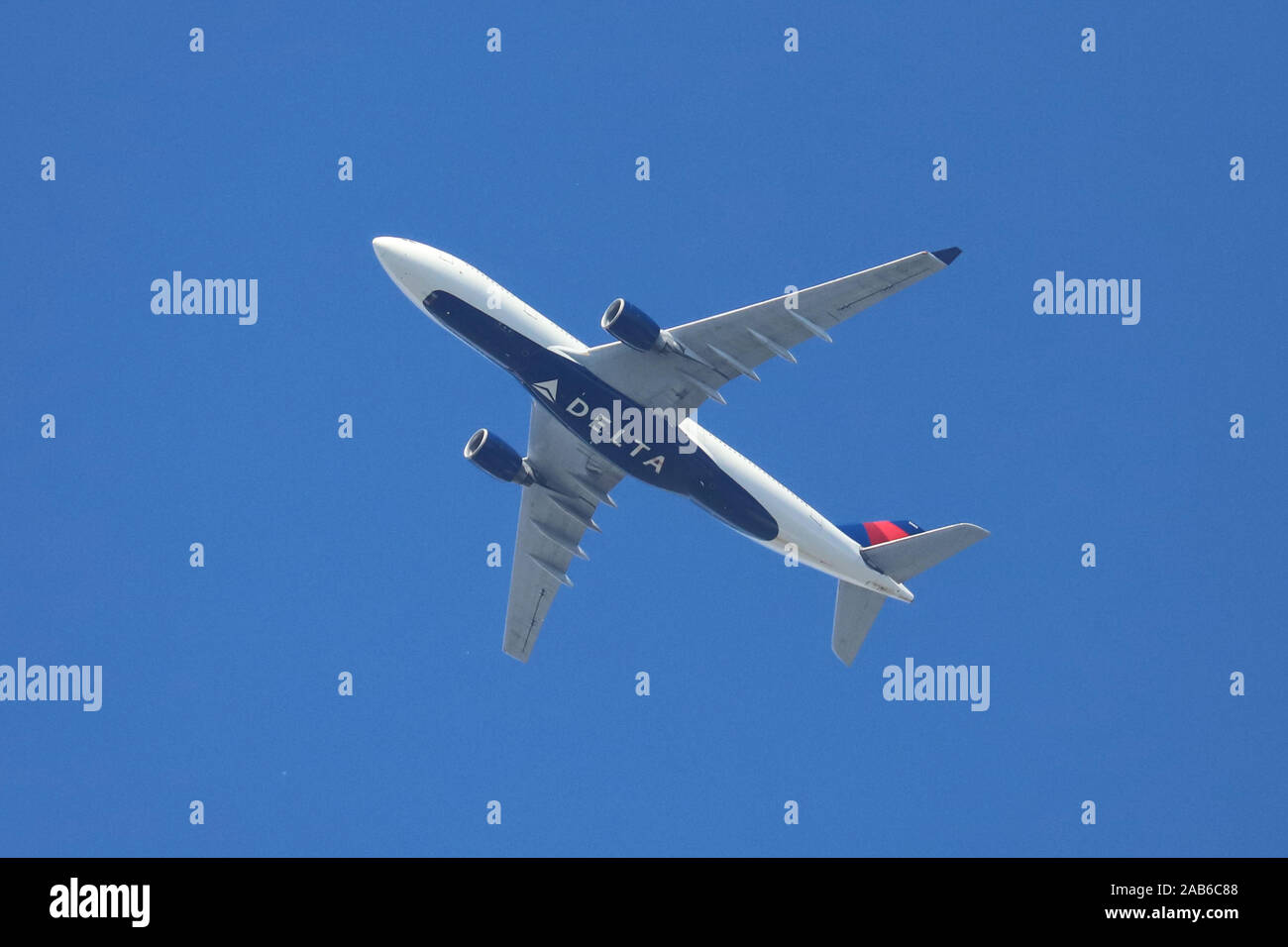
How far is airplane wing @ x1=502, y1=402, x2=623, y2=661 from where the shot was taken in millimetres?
46000

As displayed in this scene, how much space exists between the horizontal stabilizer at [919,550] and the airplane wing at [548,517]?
30.0 ft

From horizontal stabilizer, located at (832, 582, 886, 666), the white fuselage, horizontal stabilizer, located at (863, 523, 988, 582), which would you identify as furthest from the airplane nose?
horizontal stabilizer, located at (832, 582, 886, 666)

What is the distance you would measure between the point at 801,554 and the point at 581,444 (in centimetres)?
789

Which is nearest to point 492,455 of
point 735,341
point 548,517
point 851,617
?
point 548,517

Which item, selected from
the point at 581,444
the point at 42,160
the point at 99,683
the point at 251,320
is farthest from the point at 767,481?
the point at 42,160

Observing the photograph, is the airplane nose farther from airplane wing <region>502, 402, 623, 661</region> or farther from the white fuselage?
airplane wing <region>502, 402, 623, 661</region>

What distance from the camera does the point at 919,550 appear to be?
43.5m

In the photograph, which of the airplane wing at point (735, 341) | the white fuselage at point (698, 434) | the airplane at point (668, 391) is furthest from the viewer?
the white fuselage at point (698, 434)

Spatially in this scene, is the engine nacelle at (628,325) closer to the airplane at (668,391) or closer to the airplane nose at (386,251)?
the airplane at (668,391)

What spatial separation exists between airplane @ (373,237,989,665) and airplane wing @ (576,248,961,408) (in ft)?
0.13

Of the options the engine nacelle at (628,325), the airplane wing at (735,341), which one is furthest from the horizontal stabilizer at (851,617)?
the engine nacelle at (628,325)

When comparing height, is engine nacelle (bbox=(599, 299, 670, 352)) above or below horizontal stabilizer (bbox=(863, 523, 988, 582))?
above

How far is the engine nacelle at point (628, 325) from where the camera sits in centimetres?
3912

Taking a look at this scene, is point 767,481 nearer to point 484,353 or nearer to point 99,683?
A: point 484,353
